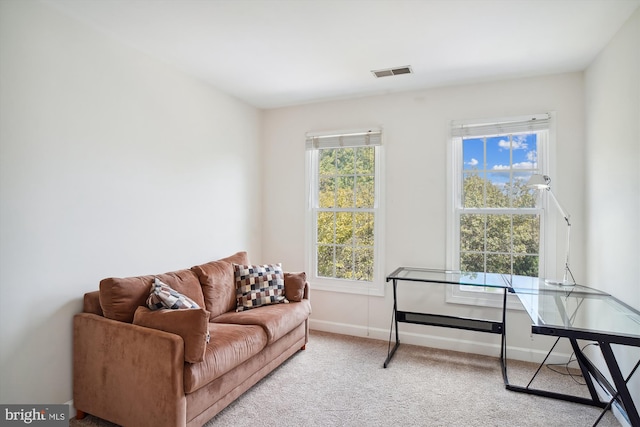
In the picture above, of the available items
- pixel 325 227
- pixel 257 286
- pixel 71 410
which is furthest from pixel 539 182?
pixel 71 410

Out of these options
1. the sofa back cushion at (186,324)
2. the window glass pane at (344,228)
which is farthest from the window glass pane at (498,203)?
the sofa back cushion at (186,324)

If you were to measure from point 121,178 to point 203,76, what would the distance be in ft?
4.31

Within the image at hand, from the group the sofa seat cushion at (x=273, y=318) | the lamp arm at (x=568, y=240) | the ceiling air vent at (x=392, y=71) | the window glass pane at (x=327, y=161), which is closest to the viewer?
the sofa seat cushion at (x=273, y=318)

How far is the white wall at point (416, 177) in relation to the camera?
3.24m

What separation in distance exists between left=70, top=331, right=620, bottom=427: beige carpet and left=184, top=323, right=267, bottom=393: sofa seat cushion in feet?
1.21

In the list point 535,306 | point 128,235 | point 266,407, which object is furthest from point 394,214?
point 128,235

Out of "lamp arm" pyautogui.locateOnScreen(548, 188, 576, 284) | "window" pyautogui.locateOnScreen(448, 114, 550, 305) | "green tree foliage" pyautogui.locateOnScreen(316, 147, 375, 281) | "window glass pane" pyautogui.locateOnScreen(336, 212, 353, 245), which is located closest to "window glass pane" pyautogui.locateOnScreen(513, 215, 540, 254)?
"window" pyautogui.locateOnScreen(448, 114, 550, 305)

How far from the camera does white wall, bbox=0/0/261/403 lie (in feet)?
6.86

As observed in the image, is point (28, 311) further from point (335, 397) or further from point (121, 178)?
point (335, 397)

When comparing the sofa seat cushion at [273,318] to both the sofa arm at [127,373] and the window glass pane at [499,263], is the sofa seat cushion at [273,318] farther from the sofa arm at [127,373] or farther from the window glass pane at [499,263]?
the window glass pane at [499,263]

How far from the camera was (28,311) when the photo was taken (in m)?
2.15

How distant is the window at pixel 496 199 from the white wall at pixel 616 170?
1.35ft

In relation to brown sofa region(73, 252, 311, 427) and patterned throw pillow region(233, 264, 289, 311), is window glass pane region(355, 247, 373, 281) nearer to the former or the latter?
patterned throw pillow region(233, 264, 289, 311)

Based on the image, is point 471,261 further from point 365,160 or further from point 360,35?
point 360,35
